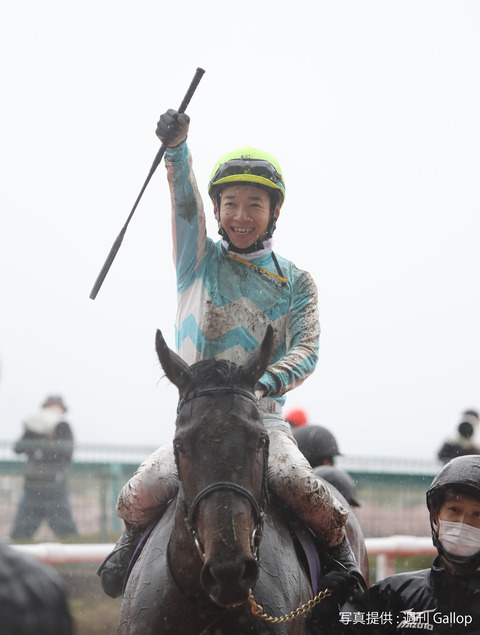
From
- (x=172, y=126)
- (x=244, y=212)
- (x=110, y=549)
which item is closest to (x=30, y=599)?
(x=172, y=126)

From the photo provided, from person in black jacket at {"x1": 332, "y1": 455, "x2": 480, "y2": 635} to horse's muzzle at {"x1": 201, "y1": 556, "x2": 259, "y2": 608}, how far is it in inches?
43.8

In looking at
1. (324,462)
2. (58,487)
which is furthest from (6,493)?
(324,462)

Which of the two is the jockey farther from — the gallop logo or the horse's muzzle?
the horse's muzzle

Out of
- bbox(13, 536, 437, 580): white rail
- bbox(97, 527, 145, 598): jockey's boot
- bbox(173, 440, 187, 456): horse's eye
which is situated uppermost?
bbox(173, 440, 187, 456): horse's eye

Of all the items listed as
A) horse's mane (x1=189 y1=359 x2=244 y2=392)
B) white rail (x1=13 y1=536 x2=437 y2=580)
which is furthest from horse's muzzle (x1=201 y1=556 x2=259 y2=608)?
white rail (x1=13 y1=536 x2=437 y2=580)

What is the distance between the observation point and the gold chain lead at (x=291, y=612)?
375 centimetres

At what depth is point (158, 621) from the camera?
3.80m

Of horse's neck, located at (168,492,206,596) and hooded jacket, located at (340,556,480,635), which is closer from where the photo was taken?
horse's neck, located at (168,492,206,596)

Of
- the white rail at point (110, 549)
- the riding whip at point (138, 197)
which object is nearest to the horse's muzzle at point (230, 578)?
the riding whip at point (138, 197)

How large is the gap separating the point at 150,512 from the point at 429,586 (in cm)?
152

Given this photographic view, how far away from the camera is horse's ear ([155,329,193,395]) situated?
3773 millimetres

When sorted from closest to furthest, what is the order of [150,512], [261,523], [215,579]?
[215,579]
[261,523]
[150,512]

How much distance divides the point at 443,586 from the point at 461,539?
247 mm

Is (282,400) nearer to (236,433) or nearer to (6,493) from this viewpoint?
(236,433)
